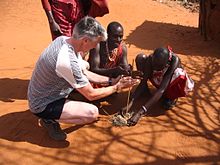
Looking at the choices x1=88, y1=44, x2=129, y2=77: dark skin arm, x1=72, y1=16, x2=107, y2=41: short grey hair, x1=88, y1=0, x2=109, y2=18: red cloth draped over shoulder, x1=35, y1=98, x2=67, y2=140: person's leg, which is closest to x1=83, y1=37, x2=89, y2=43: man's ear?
x1=72, y1=16, x2=107, y2=41: short grey hair

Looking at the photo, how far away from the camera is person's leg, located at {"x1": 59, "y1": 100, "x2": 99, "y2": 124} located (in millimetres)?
3547

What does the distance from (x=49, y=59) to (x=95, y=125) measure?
975mm

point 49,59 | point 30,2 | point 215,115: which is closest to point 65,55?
point 49,59

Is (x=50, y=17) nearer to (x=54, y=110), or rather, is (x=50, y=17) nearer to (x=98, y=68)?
(x=98, y=68)

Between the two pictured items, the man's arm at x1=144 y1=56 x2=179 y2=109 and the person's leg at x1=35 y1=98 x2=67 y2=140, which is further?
the man's arm at x1=144 y1=56 x2=179 y2=109

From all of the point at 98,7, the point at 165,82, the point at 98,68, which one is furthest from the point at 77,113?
the point at 98,7

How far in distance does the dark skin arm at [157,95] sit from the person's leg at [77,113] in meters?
0.48

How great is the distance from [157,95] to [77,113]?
37.1 inches

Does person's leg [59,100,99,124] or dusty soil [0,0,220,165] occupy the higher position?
person's leg [59,100,99,124]

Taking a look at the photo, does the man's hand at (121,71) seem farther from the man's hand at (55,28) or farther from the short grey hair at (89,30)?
the short grey hair at (89,30)

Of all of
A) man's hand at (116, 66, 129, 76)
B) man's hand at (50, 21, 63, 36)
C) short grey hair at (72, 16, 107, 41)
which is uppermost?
short grey hair at (72, 16, 107, 41)

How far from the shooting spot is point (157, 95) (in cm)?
401

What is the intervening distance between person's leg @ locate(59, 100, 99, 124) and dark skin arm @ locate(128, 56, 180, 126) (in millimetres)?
483

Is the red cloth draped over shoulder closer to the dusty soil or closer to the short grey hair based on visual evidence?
the dusty soil
